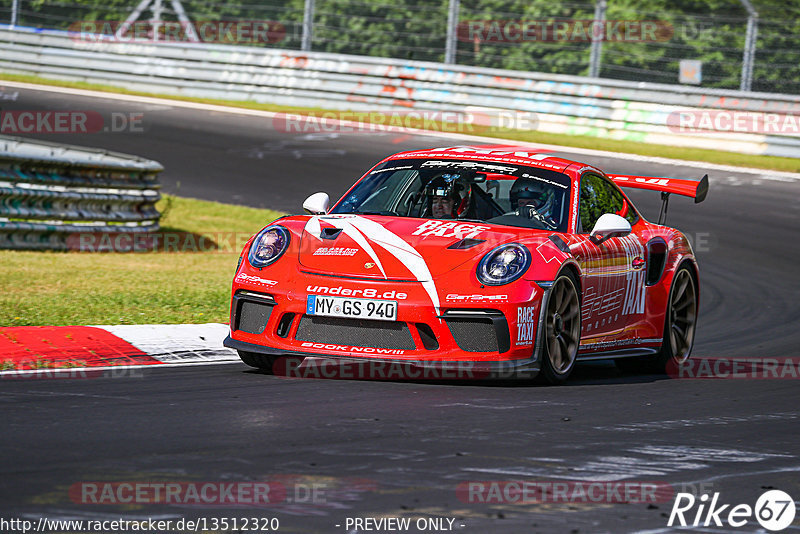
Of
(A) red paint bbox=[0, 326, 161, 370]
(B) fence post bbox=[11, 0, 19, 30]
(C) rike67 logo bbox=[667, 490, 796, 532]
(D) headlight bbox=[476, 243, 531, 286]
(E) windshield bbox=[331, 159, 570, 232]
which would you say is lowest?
(A) red paint bbox=[0, 326, 161, 370]

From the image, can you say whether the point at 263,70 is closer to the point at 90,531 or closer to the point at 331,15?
the point at 331,15

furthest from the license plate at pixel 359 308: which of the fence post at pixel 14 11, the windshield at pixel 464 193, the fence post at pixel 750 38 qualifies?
the fence post at pixel 14 11

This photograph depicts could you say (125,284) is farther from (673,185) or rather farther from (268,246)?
(673,185)

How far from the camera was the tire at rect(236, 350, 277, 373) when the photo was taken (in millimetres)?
7152

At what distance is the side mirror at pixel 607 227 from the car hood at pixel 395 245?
1.55 ft

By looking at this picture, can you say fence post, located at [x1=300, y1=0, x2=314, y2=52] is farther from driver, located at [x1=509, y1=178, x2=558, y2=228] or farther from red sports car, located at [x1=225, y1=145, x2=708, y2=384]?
driver, located at [x1=509, y1=178, x2=558, y2=228]

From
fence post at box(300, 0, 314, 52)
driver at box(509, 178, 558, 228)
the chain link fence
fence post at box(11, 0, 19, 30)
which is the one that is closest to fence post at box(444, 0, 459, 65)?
the chain link fence

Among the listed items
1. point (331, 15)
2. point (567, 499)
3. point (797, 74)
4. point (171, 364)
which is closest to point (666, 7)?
point (797, 74)

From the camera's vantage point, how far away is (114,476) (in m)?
4.40

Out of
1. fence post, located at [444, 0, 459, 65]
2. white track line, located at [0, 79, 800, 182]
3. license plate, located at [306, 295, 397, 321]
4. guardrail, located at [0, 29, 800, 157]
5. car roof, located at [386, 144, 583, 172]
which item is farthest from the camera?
fence post, located at [444, 0, 459, 65]

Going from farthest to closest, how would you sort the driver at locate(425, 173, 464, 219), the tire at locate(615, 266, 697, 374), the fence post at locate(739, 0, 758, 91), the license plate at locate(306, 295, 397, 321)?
the fence post at locate(739, 0, 758, 91) < the tire at locate(615, 266, 697, 374) < the driver at locate(425, 173, 464, 219) < the license plate at locate(306, 295, 397, 321)

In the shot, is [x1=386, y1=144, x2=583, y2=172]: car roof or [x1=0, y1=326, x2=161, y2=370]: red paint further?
[x1=386, y1=144, x2=583, y2=172]: car roof

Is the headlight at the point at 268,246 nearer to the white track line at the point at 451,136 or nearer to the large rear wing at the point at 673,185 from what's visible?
the large rear wing at the point at 673,185

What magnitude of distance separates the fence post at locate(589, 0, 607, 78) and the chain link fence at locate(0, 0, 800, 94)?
0.02m
